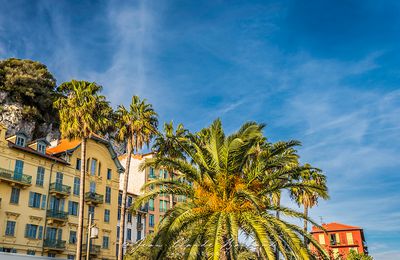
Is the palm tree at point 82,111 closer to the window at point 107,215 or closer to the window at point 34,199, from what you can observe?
the window at point 34,199

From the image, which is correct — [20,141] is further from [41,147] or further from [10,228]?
[10,228]

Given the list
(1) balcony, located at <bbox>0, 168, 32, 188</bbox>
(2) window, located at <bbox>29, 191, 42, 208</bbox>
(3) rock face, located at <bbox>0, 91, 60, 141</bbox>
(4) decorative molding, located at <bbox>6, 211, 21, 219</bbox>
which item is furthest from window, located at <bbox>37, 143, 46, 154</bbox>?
(3) rock face, located at <bbox>0, 91, 60, 141</bbox>

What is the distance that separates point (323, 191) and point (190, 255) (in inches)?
→ 265

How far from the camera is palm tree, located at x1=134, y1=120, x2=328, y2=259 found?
1709cm

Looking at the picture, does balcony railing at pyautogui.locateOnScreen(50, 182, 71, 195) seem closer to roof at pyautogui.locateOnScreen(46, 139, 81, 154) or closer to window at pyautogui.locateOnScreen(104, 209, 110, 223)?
roof at pyautogui.locateOnScreen(46, 139, 81, 154)

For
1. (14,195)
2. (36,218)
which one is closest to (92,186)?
(36,218)

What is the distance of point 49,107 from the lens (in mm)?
75000

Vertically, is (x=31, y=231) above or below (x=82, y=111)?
below

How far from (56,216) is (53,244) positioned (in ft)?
9.67

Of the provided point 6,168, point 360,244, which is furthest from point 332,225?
point 6,168

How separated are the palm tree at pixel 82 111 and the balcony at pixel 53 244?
1312 centimetres

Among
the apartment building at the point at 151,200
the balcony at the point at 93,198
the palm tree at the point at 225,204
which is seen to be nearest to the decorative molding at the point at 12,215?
the balcony at the point at 93,198

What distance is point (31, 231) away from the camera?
42.8 metres

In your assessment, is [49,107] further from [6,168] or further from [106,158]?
[6,168]
